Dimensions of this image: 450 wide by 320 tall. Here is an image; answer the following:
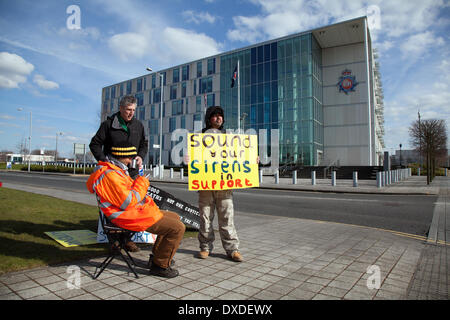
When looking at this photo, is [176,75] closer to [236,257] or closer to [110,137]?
[110,137]

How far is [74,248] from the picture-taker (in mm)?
4086

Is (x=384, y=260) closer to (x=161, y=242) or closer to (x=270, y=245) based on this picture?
(x=270, y=245)

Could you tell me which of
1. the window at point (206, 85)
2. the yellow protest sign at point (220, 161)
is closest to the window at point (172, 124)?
the window at point (206, 85)

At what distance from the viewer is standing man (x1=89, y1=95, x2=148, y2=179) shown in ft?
11.4

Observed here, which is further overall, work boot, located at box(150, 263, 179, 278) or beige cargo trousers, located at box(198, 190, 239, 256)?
beige cargo trousers, located at box(198, 190, 239, 256)

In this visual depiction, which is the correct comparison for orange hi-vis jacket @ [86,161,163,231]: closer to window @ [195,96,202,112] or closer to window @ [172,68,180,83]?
window @ [195,96,202,112]

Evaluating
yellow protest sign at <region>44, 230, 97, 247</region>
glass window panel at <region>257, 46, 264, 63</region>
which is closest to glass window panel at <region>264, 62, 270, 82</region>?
glass window panel at <region>257, 46, 264, 63</region>

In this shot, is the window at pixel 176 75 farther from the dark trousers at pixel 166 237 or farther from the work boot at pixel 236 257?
the dark trousers at pixel 166 237

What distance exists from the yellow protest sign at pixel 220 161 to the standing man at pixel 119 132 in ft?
2.50

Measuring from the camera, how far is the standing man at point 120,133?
3463 mm

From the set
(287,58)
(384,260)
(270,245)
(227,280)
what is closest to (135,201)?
(227,280)

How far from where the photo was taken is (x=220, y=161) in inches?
163

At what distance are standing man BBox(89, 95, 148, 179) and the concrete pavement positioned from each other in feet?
4.33

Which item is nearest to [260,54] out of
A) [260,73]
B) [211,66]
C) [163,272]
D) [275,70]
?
[260,73]
